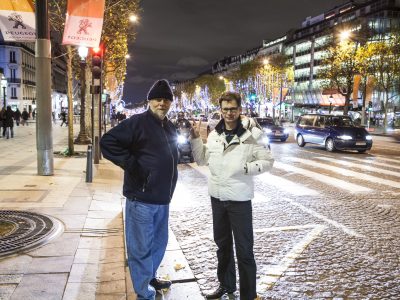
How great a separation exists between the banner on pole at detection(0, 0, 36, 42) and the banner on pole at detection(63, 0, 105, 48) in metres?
1.33

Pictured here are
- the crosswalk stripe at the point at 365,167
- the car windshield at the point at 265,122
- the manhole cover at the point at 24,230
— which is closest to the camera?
the manhole cover at the point at 24,230

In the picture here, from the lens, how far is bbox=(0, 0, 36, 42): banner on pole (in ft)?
31.7

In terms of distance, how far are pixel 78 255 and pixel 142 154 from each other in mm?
2134

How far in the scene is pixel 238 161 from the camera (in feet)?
13.0

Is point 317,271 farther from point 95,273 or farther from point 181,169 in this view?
point 181,169

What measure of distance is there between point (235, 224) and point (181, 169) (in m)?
10.6

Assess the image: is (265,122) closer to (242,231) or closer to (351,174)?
(351,174)

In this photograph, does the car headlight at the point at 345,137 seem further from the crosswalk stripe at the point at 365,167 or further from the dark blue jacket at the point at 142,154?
the dark blue jacket at the point at 142,154

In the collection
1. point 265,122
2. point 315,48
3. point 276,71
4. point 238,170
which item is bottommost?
point 265,122

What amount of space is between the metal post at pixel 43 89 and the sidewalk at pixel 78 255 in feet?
4.35

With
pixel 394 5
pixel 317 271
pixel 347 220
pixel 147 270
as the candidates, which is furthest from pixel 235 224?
pixel 394 5

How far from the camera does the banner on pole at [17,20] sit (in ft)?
31.7

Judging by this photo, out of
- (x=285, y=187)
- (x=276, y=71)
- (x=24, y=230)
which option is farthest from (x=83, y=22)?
(x=276, y=71)

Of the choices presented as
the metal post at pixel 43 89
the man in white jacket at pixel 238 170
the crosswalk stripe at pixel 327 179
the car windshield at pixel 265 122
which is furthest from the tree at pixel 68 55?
the car windshield at pixel 265 122
